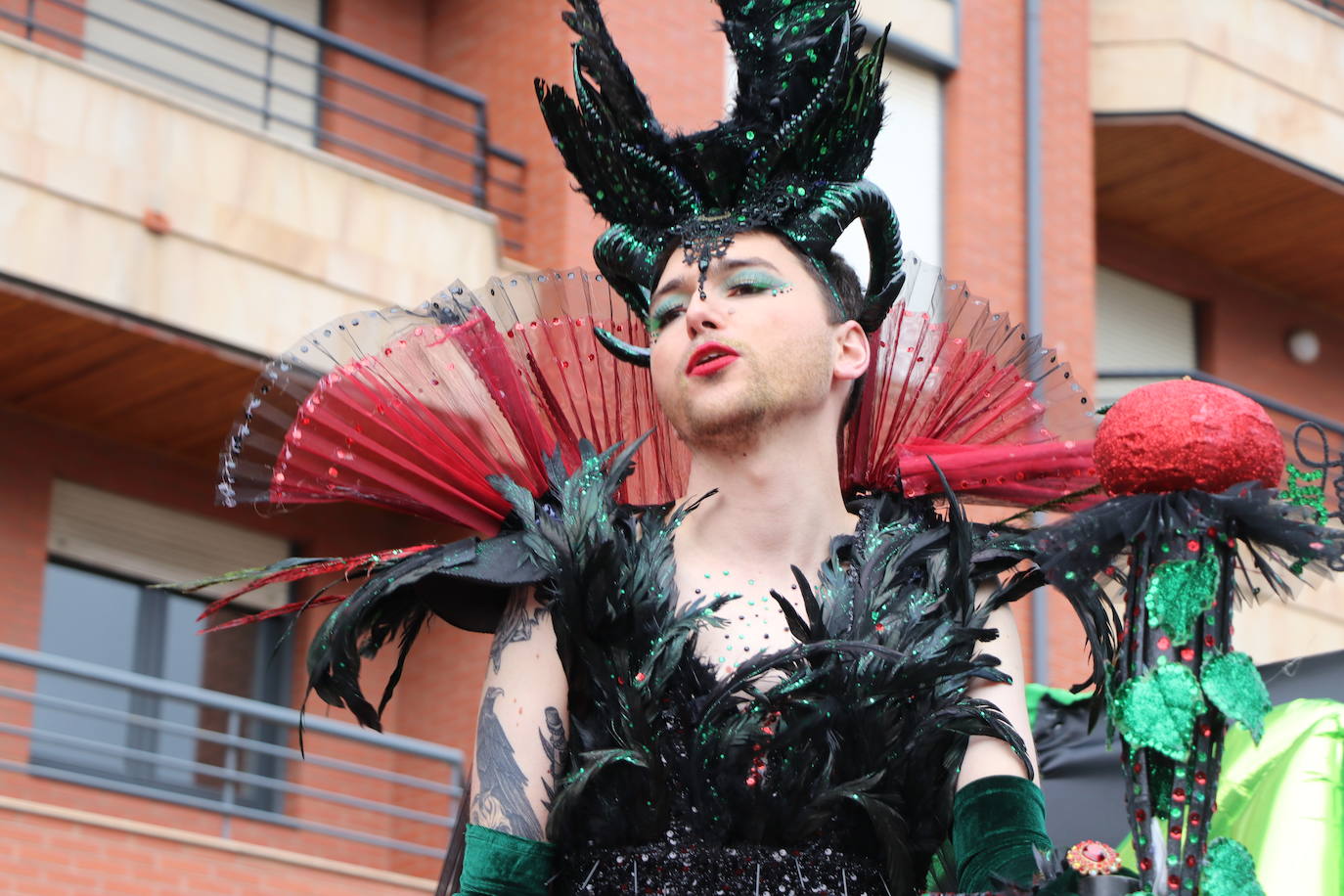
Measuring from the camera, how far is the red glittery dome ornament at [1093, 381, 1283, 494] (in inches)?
151

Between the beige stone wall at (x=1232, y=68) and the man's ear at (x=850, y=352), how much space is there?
35.6 feet

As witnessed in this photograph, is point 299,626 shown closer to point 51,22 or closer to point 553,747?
point 51,22

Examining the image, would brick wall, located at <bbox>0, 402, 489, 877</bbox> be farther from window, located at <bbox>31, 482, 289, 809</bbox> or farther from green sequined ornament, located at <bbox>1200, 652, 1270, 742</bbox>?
green sequined ornament, located at <bbox>1200, 652, 1270, 742</bbox>

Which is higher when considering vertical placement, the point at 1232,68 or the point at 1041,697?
the point at 1232,68

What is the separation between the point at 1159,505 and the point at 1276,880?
233cm

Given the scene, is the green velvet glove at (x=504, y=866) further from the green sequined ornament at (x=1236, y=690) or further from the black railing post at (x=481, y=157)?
the black railing post at (x=481, y=157)

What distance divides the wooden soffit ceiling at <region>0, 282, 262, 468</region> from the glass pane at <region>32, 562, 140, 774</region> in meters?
0.77

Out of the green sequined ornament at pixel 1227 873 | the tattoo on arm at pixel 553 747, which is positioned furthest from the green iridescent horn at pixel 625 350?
the green sequined ornament at pixel 1227 873

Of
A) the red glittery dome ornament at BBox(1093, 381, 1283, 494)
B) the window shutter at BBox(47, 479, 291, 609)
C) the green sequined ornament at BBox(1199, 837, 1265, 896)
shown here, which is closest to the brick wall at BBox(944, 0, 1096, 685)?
the window shutter at BBox(47, 479, 291, 609)

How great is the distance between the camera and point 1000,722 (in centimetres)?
461

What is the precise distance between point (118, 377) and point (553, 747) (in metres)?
7.63

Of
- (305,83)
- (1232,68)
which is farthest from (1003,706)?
(1232,68)

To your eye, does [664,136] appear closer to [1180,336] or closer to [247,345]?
[247,345]

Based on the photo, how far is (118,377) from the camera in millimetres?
11820
